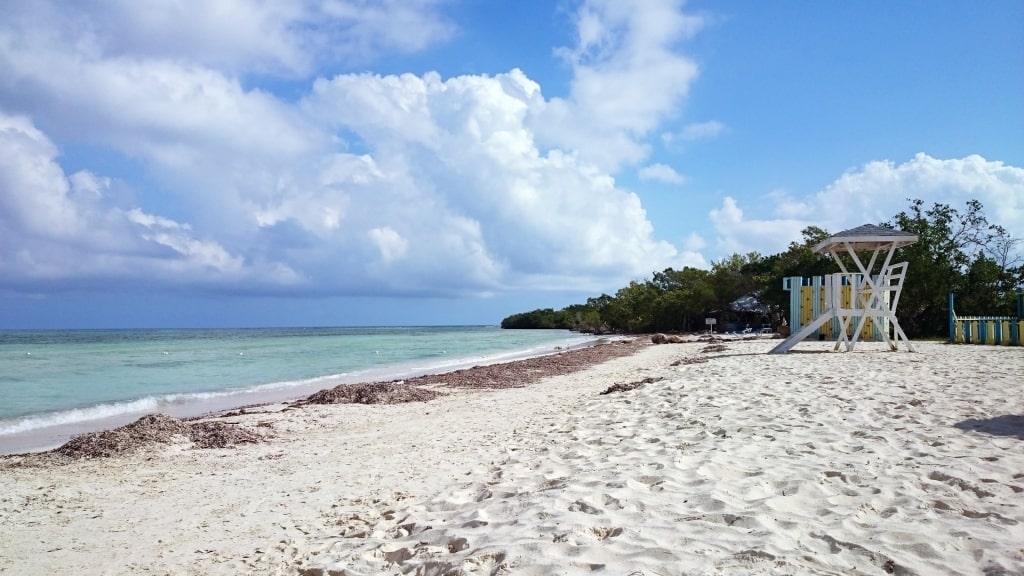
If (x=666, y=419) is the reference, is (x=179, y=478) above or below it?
below

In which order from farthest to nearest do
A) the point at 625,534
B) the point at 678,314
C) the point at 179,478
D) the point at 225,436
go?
the point at 678,314, the point at 225,436, the point at 179,478, the point at 625,534

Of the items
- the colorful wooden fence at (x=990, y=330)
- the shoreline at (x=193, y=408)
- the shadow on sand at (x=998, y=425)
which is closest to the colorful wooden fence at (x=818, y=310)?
the colorful wooden fence at (x=990, y=330)

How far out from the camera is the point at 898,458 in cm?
425

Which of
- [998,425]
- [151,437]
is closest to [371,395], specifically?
[151,437]

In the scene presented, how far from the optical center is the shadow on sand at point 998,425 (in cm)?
485

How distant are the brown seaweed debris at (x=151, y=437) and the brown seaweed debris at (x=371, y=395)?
3.18m

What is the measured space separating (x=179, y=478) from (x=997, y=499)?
6.44 meters

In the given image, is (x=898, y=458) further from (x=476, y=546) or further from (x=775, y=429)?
(x=476, y=546)

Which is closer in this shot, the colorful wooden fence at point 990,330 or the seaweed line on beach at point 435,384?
the seaweed line on beach at point 435,384

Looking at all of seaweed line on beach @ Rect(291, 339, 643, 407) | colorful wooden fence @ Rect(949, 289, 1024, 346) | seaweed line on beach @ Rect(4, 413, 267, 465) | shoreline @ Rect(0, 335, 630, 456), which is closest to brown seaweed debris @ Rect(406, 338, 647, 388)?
seaweed line on beach @ Rect(291, 339, 643, 407)

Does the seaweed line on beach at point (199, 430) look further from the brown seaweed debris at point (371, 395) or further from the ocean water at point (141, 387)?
the ocean water at point (141, 387)

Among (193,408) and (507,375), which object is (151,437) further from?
(507,375)

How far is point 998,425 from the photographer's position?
5.12 meters

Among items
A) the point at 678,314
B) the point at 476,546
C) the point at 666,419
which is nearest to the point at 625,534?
the point at 476,546
